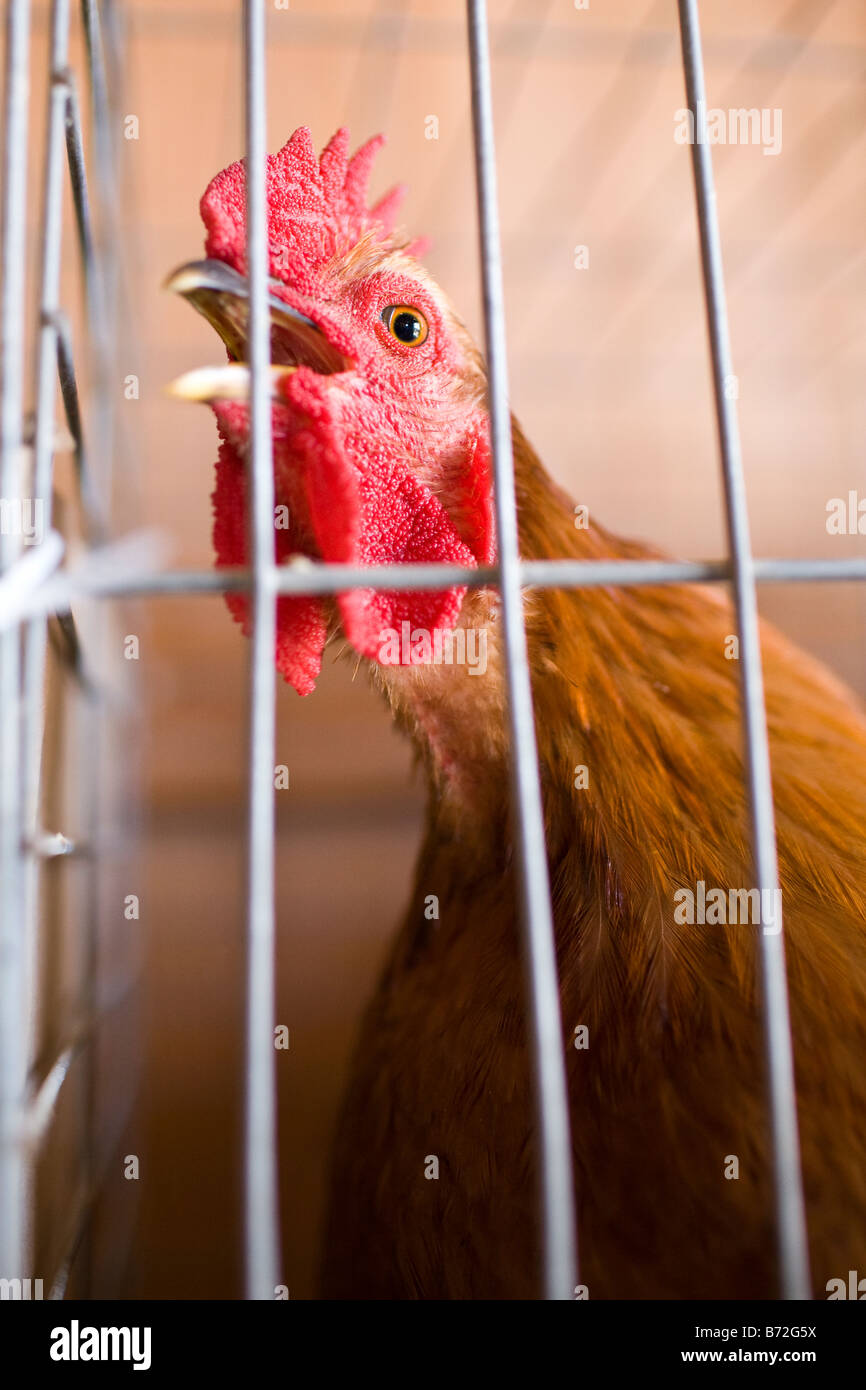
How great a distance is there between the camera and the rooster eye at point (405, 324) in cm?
83

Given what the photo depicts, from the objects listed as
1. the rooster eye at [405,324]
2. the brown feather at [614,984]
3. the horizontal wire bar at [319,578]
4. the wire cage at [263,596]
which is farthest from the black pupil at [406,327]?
the horizontal wire bar at [319,578]

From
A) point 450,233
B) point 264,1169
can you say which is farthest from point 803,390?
point 264,1169

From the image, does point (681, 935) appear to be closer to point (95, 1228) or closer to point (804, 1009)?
point (804, 1009)

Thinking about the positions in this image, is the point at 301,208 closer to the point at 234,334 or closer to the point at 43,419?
the point at 234,334

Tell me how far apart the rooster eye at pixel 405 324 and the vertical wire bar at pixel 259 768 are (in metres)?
A: 0.31

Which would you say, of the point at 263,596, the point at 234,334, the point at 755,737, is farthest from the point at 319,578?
the point at 234,334

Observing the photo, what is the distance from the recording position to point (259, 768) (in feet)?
1.56

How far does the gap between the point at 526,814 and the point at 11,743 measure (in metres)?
0.29

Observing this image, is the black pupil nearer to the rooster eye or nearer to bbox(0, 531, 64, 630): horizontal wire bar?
the rooster eye

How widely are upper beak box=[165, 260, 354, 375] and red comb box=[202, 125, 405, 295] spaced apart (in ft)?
0.10

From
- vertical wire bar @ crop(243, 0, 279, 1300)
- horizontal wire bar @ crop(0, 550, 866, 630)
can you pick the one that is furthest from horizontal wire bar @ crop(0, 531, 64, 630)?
vertical wire bar @ crop(243, 0, 279, 1300)

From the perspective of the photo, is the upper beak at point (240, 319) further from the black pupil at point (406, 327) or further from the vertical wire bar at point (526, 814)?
the vertical wire bar at point (526, 814)

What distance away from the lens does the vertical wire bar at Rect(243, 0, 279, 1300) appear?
456 millimetres
